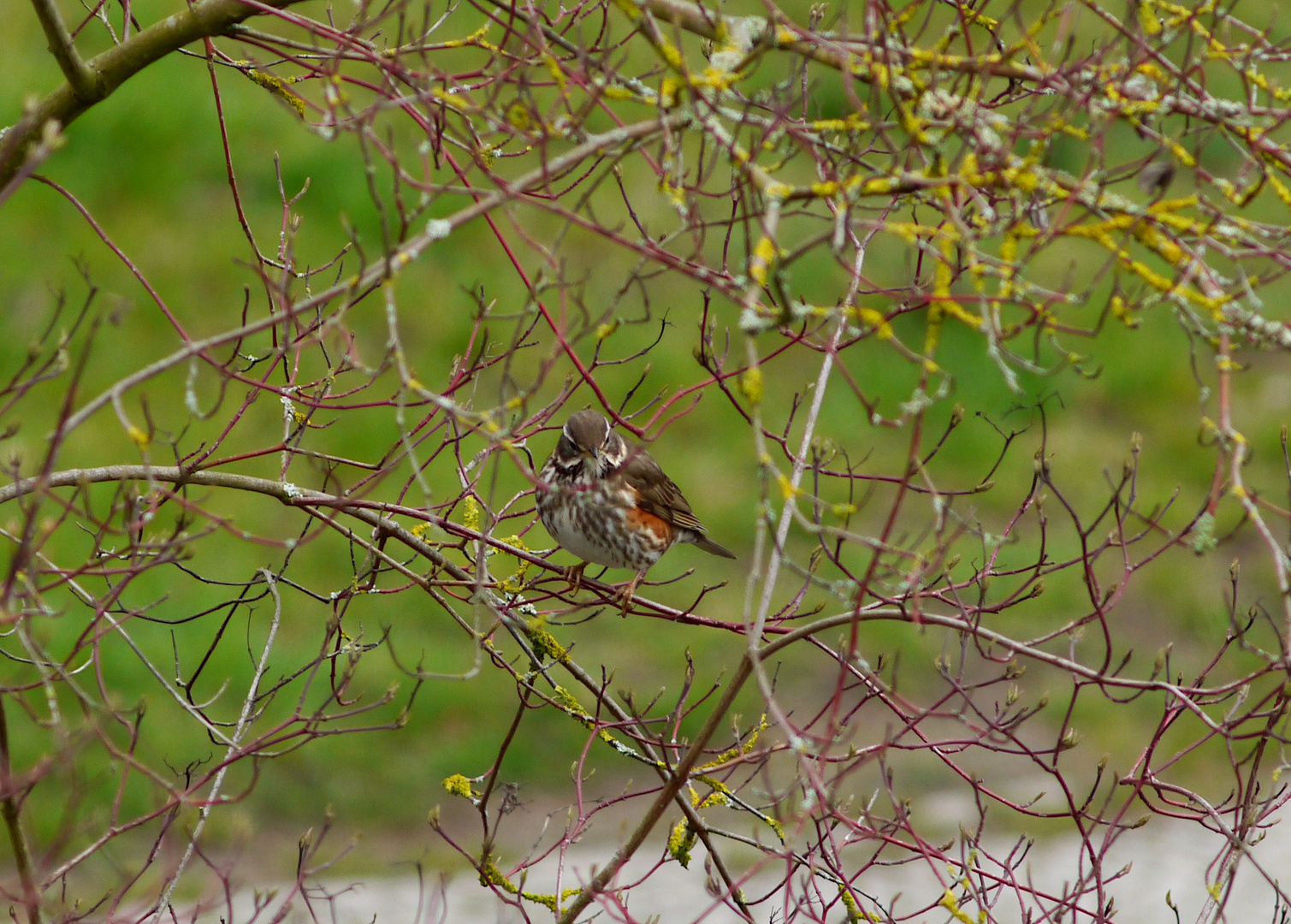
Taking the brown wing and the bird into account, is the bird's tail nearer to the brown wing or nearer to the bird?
the brown wing

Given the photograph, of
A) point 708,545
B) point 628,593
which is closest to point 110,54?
point 628,593

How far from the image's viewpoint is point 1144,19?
8.23 feet

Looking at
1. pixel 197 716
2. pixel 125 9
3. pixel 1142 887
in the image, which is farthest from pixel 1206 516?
pixel 1142 887

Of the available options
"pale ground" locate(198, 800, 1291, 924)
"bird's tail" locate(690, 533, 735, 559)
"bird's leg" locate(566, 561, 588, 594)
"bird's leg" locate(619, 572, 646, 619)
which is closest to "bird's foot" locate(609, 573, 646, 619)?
"bird's leg" locate(619, 572, 646, 619)

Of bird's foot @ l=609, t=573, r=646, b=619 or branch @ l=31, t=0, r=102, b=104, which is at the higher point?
branch @ l=31, t=0, r=102, b=104

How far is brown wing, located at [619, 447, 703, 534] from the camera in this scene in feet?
17.2

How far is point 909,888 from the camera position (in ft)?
22.6

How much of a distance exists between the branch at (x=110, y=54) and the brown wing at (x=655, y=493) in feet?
7.51

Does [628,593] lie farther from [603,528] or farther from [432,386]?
[432,386]

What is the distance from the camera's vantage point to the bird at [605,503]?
4.84 metres

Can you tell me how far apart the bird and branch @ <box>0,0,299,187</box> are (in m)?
1.81

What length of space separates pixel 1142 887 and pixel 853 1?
187 inches

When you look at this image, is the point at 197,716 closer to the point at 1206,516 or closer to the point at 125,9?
the point at 125,9

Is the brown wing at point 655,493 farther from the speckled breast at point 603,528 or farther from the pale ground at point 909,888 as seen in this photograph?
the pale ground at point 909,888
